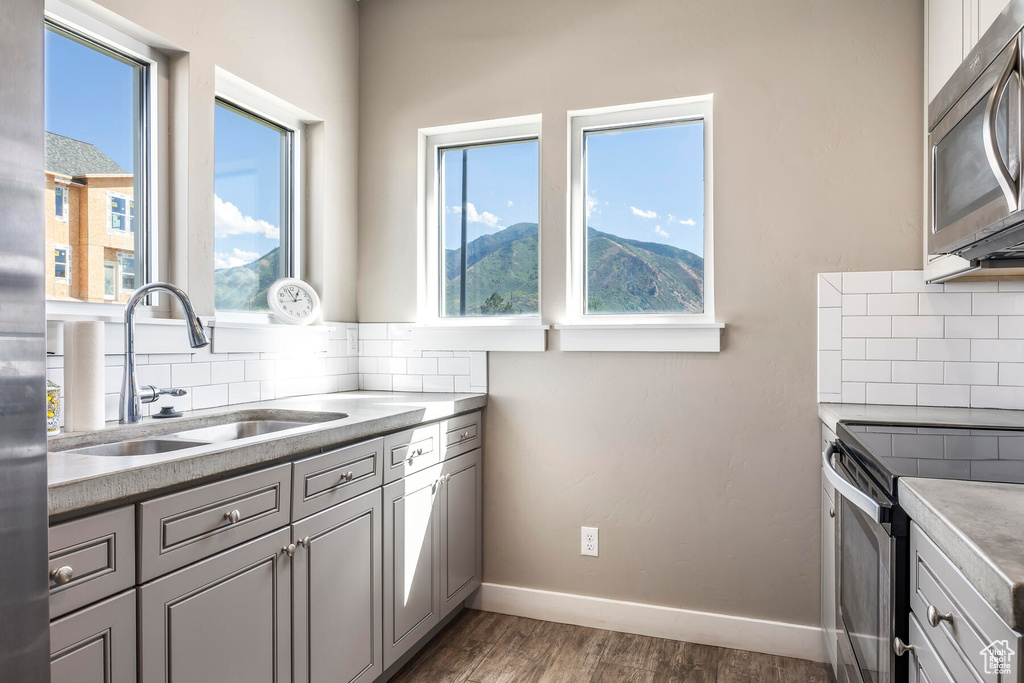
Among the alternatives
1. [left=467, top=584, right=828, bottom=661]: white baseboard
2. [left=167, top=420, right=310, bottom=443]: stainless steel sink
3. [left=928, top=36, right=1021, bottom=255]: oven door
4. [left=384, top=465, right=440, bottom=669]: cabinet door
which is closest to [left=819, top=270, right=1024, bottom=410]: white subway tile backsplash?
[left=928, top=36, right=1021, bottom=255]: oven door

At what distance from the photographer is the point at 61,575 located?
3.31 feet

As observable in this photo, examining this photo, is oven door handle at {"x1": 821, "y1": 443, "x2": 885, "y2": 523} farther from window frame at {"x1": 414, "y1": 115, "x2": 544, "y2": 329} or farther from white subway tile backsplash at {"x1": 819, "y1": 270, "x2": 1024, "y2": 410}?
window frame at {"x1": 414, "y1": 115, "x2": 544, "y2": 329}

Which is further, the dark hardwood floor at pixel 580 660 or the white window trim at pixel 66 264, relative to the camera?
the dark hardwood floor at pixel 580 660

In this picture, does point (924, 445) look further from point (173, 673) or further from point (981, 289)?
point (173, 673)

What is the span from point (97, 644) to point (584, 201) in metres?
2.24

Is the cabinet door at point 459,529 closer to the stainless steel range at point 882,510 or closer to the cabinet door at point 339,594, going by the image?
the cabinet door at point 339,594

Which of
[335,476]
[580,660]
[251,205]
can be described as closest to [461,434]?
[335,476]

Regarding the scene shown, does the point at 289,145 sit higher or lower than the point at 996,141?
higher

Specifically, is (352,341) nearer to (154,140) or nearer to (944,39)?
(154,140)

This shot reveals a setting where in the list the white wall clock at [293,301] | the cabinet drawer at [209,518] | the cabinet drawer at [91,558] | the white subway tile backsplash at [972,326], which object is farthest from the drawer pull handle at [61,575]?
the white subway tile backsplash at [972,326]

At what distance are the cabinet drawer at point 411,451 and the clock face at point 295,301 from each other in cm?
81

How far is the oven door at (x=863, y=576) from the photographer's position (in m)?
1.17

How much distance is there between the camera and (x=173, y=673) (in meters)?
1.23

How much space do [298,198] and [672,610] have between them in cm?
236
